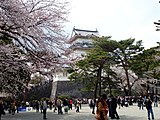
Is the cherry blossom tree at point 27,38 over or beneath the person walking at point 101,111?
over

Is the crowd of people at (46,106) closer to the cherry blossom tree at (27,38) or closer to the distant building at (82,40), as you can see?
the cherry blossom tree at (27,38)

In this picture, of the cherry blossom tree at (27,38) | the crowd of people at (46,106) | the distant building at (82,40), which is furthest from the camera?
the distant building at (82,40)

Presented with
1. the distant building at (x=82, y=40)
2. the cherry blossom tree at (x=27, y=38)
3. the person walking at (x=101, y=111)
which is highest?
the distant building at (x=82, y=40)

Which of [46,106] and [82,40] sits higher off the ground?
[82,40]

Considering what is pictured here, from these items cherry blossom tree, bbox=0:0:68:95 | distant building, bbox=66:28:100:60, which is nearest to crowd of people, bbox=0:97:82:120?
cherry blossom tree, bbox=0:0:68:95

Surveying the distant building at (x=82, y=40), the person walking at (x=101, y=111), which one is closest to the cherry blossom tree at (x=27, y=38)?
the person walking at (x=101, y=111)

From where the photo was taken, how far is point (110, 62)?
116 ft

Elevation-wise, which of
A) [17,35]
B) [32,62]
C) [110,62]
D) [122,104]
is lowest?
[122,104]

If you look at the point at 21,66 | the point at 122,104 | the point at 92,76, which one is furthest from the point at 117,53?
the point at 21,66

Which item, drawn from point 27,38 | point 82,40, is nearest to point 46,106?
point 27,38

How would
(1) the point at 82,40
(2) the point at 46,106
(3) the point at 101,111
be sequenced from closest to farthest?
(3) the point at 101,111 < (2) the point at 46,106 < (1) the point at 82,40

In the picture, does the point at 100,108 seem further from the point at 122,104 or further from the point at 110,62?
the point at 110,62

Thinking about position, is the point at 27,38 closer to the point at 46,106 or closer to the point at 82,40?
the point at 46,106

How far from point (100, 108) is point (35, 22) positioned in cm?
419
